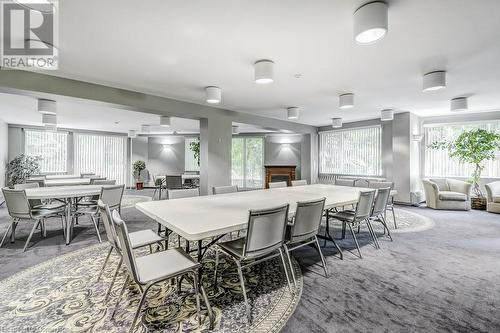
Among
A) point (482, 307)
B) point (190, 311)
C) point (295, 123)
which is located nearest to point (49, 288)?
point (190, 311)

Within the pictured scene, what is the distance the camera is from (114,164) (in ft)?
32.9

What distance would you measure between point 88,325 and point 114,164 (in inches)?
380

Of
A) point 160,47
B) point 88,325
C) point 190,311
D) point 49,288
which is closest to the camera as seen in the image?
point 88,325

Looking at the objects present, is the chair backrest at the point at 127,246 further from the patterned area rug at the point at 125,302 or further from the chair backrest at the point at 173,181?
the chair backrest at the point at 173,181

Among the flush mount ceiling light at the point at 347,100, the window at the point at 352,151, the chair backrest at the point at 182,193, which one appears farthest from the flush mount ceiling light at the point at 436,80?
the window at the point at 352,151

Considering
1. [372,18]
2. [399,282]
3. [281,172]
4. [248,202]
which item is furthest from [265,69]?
[281,172]

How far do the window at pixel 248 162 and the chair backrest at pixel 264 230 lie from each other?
7583 millimetres

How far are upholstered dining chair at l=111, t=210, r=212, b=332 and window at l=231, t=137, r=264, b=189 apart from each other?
307 inches

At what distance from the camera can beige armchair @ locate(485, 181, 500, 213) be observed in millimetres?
5297

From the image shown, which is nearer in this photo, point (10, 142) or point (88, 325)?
point (88, 325)

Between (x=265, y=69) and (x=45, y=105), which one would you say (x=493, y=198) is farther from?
(x=45, y=105)

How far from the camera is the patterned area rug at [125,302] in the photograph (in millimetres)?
1672

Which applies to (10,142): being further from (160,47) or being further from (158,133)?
(160,47)

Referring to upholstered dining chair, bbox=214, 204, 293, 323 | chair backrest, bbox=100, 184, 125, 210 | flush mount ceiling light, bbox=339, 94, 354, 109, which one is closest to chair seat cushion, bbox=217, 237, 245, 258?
upholstered dining chair, bbox=214, 204, 293, 323
